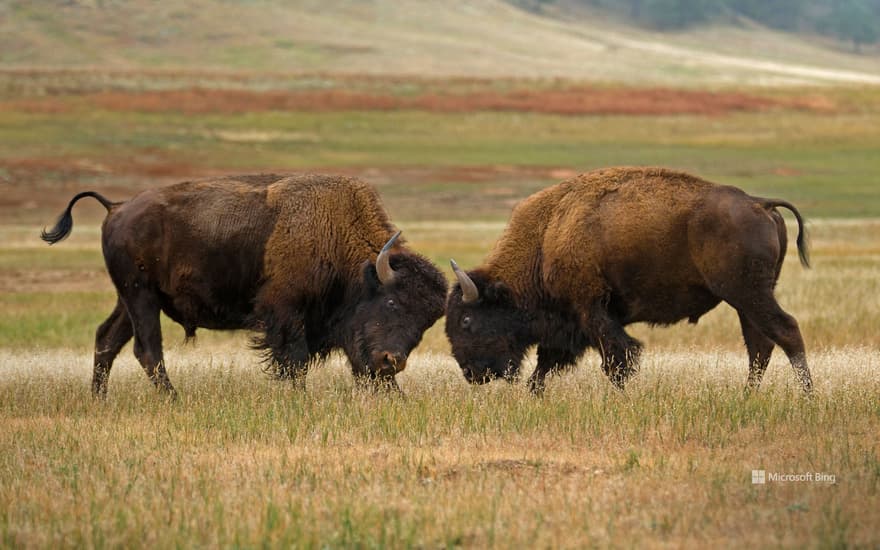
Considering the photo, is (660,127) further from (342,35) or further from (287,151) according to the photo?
(342,35)

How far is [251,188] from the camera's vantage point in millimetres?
11070

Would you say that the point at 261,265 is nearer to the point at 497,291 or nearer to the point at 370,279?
the point at 370,279

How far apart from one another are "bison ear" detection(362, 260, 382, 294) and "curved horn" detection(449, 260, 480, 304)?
66cm

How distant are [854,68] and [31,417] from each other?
123907 mm

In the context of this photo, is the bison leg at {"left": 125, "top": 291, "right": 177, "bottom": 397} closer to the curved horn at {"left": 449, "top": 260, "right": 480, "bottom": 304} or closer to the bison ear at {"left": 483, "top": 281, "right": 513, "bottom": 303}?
the curved horn at {"left": 449, "top": 260, "right": 480, "bottom": 304}

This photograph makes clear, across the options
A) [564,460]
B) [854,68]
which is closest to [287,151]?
[564,460]

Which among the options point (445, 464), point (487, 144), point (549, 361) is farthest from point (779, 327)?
point (487, 144)

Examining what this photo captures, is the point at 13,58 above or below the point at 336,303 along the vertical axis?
below

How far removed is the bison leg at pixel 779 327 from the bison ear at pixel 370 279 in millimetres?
2948

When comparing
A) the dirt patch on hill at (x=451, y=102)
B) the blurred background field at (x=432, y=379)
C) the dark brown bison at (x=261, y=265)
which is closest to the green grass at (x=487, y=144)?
the blurred background field at (x=432, y=379)

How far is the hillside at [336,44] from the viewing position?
8406 cm

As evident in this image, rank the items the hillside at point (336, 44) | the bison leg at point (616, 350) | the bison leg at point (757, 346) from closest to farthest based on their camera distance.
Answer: the bison leg at point (616, 350) → the bison leg at point (757, 346) → the hillside at point (336, 44)

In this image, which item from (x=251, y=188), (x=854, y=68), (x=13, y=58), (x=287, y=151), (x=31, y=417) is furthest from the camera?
(x=854, y=68)

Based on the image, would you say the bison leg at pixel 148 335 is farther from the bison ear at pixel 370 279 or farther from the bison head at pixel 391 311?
the bison ear at pixel 370 279
